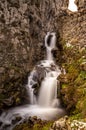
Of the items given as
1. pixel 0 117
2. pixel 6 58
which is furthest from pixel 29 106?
pixel 6 58

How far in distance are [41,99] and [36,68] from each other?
146 inches

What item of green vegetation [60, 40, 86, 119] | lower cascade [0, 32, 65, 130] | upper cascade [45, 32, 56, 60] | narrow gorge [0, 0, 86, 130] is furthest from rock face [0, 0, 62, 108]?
green vegetation [60, 40, 86, 119]

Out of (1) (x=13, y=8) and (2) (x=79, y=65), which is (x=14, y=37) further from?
(2) (x=79, y=65)

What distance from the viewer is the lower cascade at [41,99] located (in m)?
16.9

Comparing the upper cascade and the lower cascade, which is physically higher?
the upper cascade

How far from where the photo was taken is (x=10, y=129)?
16.1 m

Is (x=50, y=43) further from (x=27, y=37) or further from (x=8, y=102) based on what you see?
(x=8, y=102)

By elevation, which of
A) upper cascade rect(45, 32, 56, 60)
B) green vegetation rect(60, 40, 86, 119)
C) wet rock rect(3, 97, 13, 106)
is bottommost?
wet rock rect(3, 97, 13, 106)

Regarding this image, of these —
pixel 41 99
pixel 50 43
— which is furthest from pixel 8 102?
pixel 50 43

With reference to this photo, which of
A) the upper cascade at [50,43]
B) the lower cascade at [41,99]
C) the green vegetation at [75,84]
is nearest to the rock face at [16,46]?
the lower cascade at [41,99]

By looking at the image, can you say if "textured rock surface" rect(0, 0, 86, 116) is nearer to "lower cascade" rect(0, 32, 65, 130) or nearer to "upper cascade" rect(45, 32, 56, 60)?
"upper cascade" rect(45, 32, 56, 60)

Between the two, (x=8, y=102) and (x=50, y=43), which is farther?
(x=50, y=43)

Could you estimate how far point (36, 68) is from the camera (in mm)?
22078

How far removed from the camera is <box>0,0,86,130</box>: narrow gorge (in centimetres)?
1709
